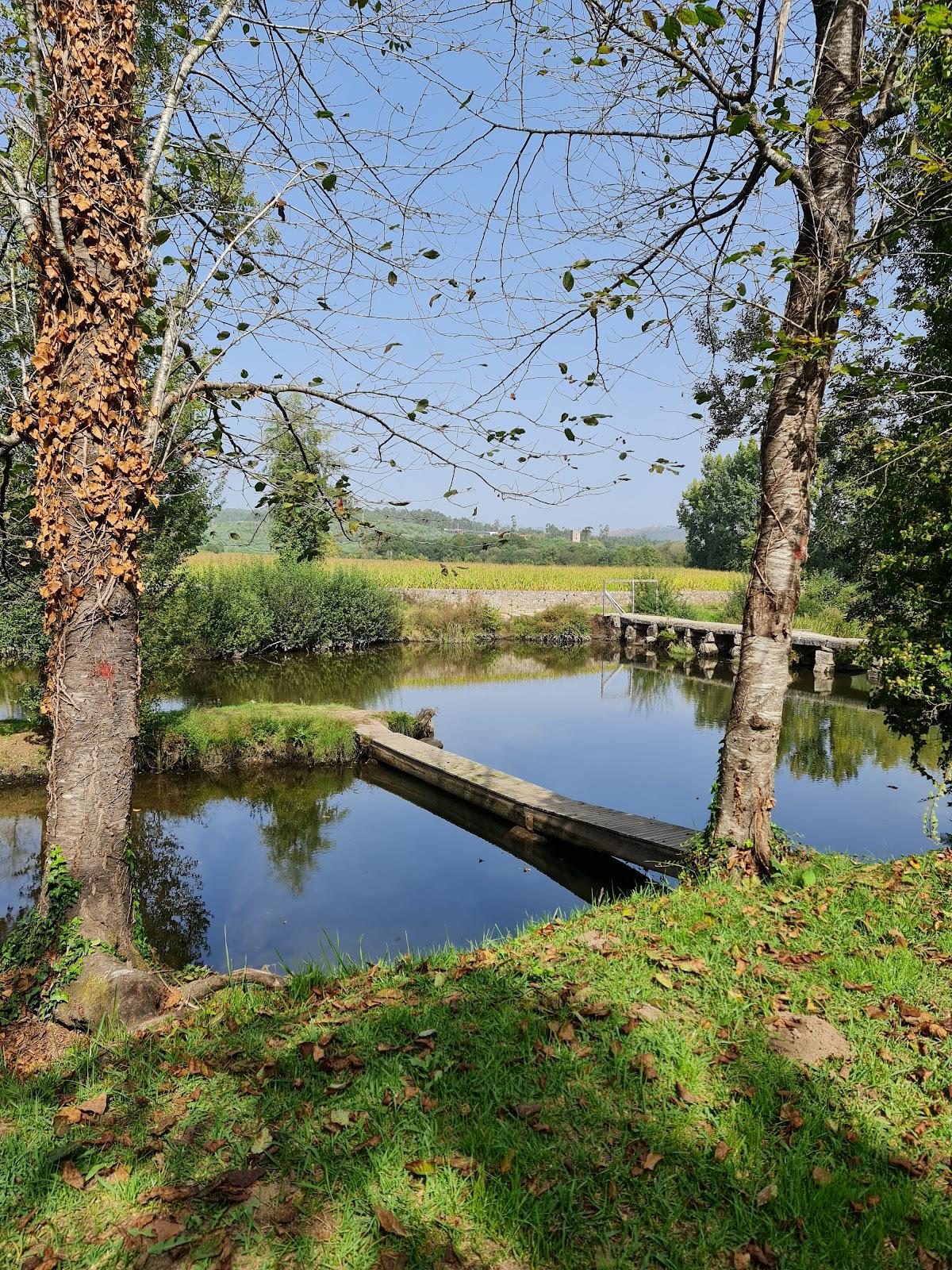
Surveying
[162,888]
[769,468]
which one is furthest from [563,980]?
[162,888]

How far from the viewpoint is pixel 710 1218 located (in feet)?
7.55

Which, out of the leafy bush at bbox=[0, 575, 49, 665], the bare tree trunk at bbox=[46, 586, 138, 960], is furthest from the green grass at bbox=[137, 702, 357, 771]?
the bare tree trunk at bbox=[46, 586, 138, 960]

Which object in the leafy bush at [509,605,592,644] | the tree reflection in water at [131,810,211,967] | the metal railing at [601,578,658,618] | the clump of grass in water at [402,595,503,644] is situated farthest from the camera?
the metal railing at [601,578,658,618]

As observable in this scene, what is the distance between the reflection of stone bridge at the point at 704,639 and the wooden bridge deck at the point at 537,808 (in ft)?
27.6

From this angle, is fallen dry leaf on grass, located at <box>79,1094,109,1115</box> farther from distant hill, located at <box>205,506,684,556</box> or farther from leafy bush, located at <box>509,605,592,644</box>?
leafy bush, located at <box>509,605,592,644</box>

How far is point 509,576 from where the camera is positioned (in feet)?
121

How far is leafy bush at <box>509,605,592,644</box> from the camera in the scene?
1231 inches

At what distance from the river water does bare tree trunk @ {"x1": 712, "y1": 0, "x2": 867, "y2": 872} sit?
2558 millimetres

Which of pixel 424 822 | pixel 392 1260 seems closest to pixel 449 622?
pixel 424 822

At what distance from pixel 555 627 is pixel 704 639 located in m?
6.08

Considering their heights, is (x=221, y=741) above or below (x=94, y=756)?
below

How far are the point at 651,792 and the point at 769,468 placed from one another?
26.2 ft

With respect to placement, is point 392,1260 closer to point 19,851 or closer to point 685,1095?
point 685,1095

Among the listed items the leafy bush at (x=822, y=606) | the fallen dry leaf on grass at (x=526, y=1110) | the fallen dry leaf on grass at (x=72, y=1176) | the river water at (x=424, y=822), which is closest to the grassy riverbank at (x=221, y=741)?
the river water at (x=424, y=822)
